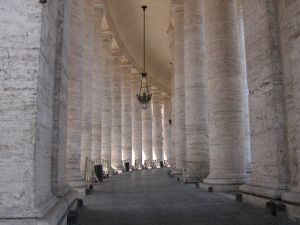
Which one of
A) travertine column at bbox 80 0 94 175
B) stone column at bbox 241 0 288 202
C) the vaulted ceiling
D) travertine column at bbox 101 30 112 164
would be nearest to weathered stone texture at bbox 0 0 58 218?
stone column at bbox 241 0 288 202

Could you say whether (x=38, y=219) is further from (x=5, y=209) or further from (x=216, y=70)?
(x=216, y=70)

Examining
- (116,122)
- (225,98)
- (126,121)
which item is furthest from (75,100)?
(126,121)

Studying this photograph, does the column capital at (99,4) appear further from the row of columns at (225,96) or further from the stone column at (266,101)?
the stone column at (266,101)

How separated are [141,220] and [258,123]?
4.95 m

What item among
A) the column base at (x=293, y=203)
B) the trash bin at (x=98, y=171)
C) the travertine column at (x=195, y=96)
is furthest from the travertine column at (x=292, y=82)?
the trash bin at (x=98, y=171)

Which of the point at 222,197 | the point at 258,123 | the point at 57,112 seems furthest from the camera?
the point at 222,197

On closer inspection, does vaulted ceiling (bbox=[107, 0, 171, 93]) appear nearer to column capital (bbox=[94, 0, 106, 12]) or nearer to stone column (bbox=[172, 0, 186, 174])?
column capital (bbox=[94, 0, 106, 12])

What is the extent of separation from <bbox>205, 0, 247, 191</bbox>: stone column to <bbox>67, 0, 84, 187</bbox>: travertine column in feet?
20.3

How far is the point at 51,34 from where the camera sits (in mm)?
7109

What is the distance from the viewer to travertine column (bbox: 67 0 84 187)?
14.8m

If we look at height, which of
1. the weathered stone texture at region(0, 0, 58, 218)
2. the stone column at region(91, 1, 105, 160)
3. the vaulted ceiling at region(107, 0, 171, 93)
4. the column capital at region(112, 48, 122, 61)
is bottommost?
the weathered stone texture at region(0, 0, 58, 218)

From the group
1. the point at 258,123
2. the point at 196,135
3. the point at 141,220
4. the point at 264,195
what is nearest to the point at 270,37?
the point at 258,123

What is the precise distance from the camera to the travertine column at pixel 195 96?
21.0 m

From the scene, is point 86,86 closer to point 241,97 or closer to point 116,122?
point 241,97
